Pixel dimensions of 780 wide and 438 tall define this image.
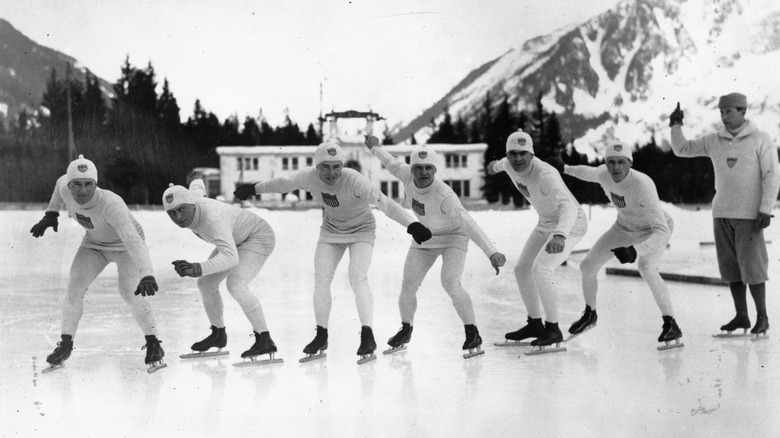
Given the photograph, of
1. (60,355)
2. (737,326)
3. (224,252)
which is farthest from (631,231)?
(60,355)

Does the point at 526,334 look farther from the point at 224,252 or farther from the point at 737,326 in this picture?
the point at 224,252

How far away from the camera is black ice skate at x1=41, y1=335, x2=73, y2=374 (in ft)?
19.1

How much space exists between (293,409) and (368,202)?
73.8 inches

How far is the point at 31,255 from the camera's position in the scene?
575 inches

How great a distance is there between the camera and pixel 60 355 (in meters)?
5.84

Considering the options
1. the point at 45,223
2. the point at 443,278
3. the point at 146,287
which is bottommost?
the point at 443,278

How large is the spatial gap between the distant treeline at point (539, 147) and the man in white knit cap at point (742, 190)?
23.1 feet

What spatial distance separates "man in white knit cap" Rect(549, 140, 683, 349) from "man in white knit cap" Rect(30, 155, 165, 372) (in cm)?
338

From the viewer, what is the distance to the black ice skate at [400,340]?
648 centimetres

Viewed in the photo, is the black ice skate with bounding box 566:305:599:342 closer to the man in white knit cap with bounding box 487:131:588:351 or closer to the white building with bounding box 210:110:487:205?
the man in white knit cap with bounding box 487:131:588:351

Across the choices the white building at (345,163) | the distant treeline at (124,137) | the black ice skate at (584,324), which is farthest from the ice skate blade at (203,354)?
the distant treeline at (124,137)

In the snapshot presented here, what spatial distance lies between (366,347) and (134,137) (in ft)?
Answer: 30.1

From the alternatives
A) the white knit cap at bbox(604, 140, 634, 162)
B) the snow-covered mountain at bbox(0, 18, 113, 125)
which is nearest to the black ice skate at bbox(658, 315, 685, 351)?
the white knit cap at bbox(604, 140, 634, 162)

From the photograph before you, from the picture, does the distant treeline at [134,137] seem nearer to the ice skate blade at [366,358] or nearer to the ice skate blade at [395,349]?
the ice skate blade at [395,349]
